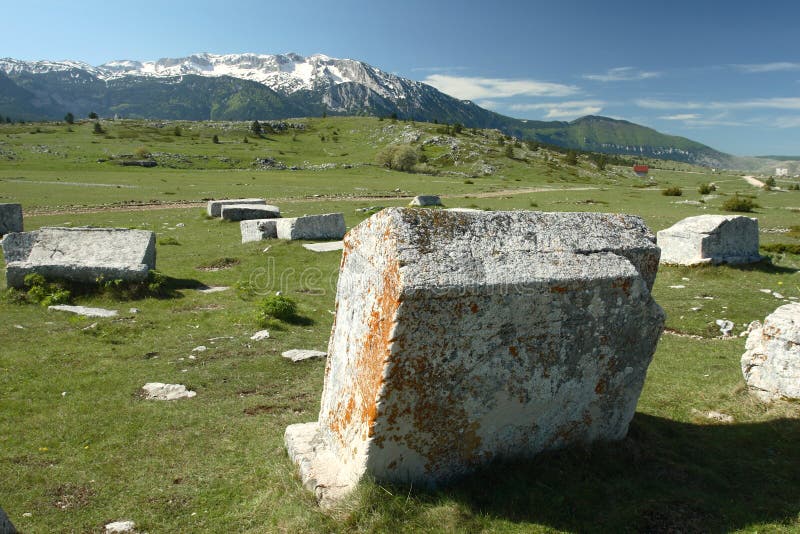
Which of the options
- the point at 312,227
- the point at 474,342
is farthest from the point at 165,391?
the point at 312,227

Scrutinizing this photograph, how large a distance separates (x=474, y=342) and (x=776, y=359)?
589 centimetres

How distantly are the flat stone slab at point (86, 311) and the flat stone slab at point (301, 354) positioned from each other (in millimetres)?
4912

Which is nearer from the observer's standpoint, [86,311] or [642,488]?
[642,488]

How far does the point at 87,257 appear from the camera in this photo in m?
13.7

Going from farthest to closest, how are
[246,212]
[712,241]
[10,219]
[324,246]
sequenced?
[246,212] < [10,219] < [324,246] < [712,241]

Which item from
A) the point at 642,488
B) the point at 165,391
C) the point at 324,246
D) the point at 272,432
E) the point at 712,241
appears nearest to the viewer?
the point at 642,488

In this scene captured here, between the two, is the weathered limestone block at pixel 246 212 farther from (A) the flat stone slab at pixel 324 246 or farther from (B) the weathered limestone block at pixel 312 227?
(A) the flat stone slab at pixel 324 246

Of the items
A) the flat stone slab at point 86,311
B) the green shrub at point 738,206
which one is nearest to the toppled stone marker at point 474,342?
the flat stone slab at point 86,311

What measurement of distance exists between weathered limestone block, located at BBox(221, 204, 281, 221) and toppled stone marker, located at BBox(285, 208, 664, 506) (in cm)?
2220

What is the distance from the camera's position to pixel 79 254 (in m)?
13.8

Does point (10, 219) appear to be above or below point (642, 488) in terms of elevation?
below

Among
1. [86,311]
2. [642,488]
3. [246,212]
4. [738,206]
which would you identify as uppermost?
[738,206]

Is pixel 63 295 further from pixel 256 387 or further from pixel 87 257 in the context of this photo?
pixel 256 387

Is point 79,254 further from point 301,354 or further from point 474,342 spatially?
point 474,342
